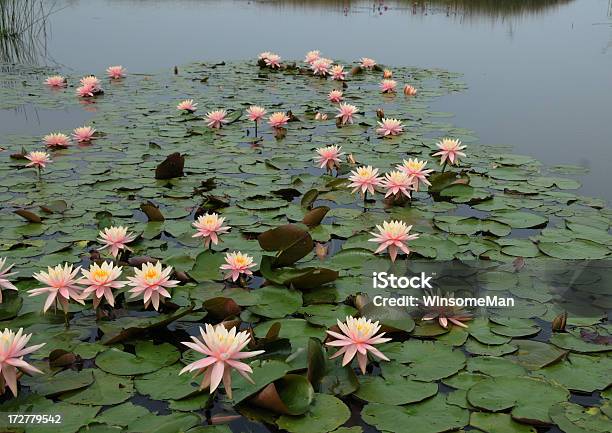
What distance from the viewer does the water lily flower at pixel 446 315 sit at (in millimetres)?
2301

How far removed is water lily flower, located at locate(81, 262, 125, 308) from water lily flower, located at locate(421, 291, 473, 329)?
1128 mm

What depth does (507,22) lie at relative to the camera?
451 inches

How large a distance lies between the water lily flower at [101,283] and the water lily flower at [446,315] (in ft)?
3.70

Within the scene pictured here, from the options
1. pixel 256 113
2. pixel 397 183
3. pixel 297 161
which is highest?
pixel 256 113

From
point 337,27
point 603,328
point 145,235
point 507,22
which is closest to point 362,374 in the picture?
point 603,328

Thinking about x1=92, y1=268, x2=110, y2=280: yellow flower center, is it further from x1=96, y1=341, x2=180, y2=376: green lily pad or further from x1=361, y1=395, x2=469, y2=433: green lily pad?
x1=361, y1=395, x2=469, y2=433: green lily pad

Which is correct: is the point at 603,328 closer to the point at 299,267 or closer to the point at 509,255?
the point at 509,255

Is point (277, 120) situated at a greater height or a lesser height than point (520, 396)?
greater

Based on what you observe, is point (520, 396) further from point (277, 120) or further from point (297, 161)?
point (277, 120)

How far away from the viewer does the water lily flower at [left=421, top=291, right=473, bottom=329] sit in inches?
90.6

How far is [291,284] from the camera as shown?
2.49 metres

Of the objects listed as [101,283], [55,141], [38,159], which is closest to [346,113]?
[55,141]

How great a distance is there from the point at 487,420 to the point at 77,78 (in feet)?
20.6

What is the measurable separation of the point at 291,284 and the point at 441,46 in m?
7.59
